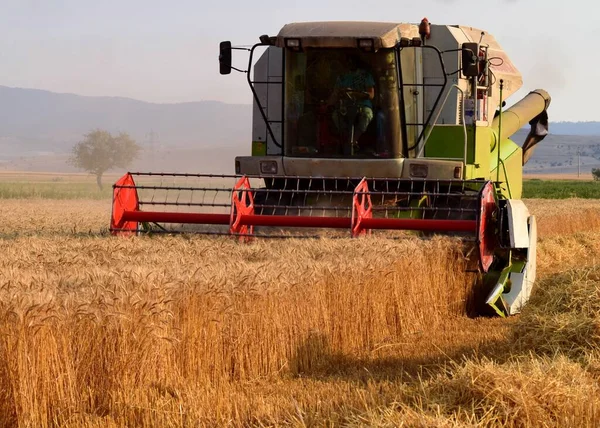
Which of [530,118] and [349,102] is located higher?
[349,102]

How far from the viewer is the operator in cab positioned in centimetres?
1062

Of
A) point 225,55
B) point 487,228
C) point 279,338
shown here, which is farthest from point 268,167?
point 279,338

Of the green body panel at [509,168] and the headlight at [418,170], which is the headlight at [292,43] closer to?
the headlight at [418,170]

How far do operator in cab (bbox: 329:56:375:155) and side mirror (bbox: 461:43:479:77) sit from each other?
0.99 m

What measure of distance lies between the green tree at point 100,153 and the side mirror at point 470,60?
253 feet

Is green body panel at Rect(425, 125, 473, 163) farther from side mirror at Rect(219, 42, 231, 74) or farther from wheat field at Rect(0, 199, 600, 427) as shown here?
side mirror at Rect(219, 42, 231, 74)

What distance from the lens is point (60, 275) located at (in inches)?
253

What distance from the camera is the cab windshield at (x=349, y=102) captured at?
34.8 ft

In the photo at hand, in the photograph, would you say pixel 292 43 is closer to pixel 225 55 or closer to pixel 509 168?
pixel 225 55

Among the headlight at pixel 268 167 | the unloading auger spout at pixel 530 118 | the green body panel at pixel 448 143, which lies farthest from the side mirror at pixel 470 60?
the unloading auger spout at pixel 530 118

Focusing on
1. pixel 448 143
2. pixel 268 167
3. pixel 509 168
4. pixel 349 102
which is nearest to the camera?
pixel 349 102

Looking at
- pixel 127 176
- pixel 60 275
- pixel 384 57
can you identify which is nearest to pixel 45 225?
pixel 127 176

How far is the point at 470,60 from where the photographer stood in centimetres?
1027

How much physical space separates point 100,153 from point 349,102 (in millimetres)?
80091
